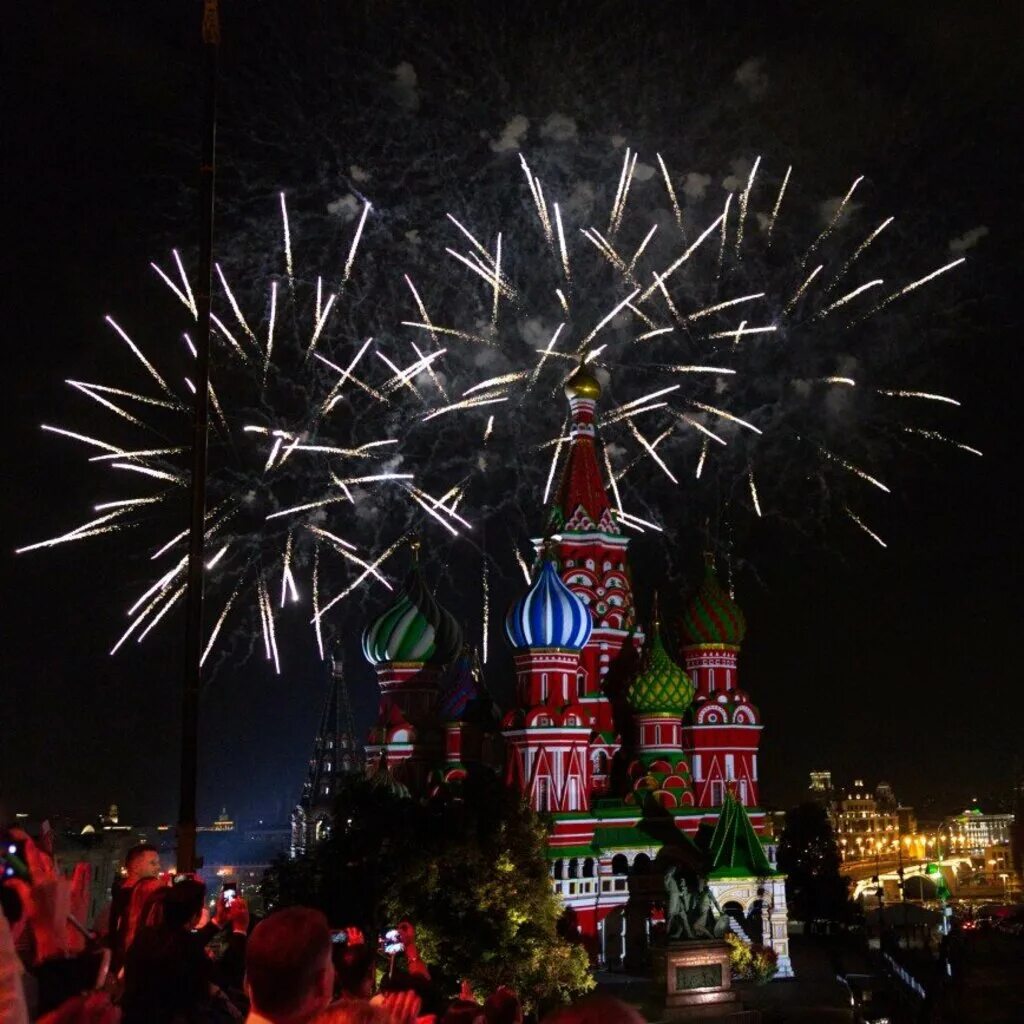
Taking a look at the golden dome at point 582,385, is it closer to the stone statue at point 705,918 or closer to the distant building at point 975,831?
the stone statue at point 705,918

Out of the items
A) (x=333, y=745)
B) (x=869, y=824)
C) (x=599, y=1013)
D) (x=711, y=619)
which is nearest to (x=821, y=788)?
A: (x=869, y=824)

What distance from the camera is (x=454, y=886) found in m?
20.8

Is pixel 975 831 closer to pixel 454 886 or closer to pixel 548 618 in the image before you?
pixel 548 618

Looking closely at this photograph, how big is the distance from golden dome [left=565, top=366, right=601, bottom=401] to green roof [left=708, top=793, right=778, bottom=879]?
12.6 meters

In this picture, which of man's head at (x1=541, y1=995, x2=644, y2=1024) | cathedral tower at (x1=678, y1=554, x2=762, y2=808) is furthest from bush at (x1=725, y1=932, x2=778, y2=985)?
man's head at (x1=541, y1=995, x2=644, y2=1024)

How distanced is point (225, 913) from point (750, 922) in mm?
24542

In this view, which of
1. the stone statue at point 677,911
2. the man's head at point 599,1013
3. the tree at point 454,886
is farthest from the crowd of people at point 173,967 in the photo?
the stone statue at point 677,911

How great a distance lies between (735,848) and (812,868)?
70.9 feet

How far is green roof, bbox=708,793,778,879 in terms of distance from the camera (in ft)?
100

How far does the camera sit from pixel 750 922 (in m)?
30.3

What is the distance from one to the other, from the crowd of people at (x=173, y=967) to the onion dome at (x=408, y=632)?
28.4 metres

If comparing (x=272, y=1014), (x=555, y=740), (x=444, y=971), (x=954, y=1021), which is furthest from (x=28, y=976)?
(x=954, y=1021)

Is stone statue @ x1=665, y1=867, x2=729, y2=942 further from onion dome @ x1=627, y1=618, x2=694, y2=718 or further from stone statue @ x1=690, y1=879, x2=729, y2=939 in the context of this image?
onion dome @ x1=627, y1=618, x2=694, y2=718

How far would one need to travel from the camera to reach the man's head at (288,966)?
3.62m
